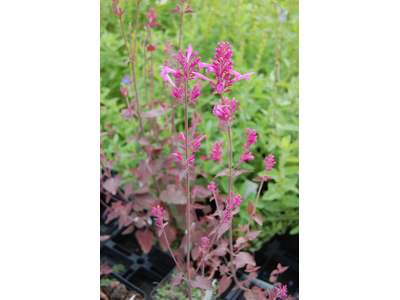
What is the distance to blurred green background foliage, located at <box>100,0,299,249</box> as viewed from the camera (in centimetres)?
175

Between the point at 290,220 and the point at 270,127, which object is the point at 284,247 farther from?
the point at 270,127

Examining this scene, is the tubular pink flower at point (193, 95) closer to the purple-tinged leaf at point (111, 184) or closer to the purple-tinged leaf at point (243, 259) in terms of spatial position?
the purple-tinged leaf at point (243, 259)

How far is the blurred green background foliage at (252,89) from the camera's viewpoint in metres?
1.75

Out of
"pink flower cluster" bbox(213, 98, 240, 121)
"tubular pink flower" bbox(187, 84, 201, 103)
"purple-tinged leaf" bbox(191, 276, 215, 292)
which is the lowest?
"purple-tinged leaf" bbox(191, 276, 215, 292)

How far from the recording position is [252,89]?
2363 mm

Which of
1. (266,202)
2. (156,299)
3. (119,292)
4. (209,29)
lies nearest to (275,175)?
(266,202)

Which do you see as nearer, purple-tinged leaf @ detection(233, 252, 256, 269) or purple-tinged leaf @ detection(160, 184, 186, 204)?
purple-tinged leaf @ detection(233, 252, 256, 269)

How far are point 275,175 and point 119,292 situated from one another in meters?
0.90

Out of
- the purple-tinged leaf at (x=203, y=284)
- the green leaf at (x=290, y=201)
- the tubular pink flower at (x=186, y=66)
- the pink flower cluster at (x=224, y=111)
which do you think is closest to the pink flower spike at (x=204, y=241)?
the purple-tinged leaf at (x=203, y=284)

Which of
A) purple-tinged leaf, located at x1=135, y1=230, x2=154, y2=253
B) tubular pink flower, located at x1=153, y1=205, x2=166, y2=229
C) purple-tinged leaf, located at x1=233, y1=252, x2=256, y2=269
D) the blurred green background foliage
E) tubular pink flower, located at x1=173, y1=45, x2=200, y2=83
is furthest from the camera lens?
the blurred green background foliage

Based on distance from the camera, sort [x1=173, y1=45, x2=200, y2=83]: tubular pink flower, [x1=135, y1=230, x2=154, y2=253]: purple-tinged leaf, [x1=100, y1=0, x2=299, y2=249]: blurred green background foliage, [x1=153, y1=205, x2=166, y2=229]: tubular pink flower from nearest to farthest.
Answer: [x1=173, y1=45, x2=200, y2=83]: tubular pink flower, [x1=153, y1=205, x2=166, y2=229]: tubular pink flower, [x1=135, y1=230, x2=154, y2=253]: purple-tinged leaf, [x1=100, y1=0, x2=299, y2=249]: blurred green background foliage

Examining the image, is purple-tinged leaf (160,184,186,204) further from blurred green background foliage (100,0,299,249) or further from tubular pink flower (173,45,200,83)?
tubular pink flower (173,45,200,83)

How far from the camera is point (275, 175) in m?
1.64

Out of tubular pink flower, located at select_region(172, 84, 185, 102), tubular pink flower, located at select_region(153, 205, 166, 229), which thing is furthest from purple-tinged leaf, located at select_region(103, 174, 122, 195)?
tubular pink flower, located at select_region(172, 84, 185, 102)
